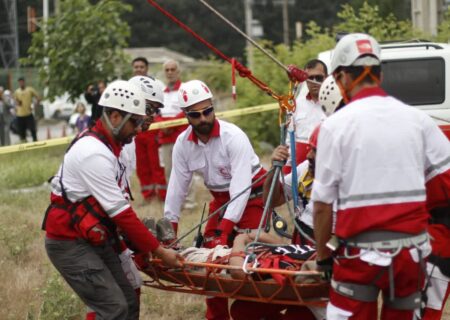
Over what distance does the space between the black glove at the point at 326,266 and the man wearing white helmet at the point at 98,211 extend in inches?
48.9

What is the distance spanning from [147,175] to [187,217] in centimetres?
143

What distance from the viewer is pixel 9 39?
5081cm

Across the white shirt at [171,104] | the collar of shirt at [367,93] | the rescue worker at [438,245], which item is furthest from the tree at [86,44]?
the collar of shirt at [367,93]

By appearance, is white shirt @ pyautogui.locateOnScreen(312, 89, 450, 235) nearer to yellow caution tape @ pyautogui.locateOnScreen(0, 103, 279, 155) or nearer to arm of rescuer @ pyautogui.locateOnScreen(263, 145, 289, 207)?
arm of rescuer @ pyautogui.locateOnScreen(263, 145, 289, 207)

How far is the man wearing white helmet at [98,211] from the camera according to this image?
6.08 m

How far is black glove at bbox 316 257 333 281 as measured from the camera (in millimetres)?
5410

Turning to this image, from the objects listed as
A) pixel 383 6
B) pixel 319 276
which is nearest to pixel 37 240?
pixel 319 276

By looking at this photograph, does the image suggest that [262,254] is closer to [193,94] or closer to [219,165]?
[219,165]

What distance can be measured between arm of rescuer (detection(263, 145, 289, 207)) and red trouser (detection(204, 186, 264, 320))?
0.42 metres

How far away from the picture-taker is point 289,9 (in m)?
58.9

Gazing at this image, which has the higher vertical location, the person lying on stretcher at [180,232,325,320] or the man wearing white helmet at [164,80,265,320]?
the man wearing white helmet at [164,80,265,320]

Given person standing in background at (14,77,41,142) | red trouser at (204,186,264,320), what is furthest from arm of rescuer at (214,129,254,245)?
person standing in background at (14,77,41,142)

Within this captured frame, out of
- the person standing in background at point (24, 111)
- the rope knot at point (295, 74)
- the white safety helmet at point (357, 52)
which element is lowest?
the person standing in background at point (24, 111)

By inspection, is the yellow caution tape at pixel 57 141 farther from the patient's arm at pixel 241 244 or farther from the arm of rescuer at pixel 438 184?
the arm of rescuer at pixel 438 184
